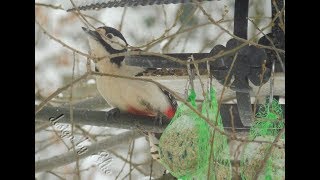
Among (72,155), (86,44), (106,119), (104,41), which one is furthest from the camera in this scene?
(86,44)

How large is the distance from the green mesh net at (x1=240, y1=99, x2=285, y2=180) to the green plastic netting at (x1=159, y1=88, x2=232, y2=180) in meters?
0.06

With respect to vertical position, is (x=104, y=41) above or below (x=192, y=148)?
above

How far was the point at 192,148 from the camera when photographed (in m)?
1.23

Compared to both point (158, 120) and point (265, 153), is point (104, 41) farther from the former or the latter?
point (265, 153)

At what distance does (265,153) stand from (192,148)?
0.15 m

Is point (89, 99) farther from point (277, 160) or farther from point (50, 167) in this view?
point (277, 160)

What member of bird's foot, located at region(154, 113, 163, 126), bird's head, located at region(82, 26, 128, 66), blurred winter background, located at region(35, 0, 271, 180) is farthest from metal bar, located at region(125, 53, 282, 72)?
blurred winter background, located at region(35, 0, 271, 180)

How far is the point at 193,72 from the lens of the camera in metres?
1.22

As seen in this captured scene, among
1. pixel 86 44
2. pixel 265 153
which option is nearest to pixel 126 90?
pixel 265 153

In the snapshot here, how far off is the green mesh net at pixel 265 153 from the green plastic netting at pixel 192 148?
0.06 m

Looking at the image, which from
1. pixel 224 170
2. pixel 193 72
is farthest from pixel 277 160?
pixel 193 72

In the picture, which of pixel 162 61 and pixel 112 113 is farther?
pixel 112 113

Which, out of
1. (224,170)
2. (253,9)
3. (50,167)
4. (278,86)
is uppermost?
(253,9)
